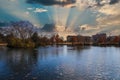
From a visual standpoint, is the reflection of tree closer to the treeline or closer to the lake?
the lake

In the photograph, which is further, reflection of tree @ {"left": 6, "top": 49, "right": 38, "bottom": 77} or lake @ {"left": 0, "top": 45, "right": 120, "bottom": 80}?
reflection of tree @ {"left": 6, "top": 49, "right": 38, "bottom": 77}

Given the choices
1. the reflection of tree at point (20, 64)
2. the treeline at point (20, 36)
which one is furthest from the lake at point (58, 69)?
the treeline at point (20, 36)

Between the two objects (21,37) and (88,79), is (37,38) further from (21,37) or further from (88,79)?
(88,79)

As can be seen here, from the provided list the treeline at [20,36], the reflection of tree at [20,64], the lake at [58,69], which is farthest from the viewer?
the treeline at [20,36]

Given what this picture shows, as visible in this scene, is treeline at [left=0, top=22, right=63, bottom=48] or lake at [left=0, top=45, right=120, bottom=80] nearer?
lake at [left=0, top=45, right=120, bottom=80]

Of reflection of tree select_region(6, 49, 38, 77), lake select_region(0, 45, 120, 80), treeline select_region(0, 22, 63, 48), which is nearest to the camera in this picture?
lake select_region(0, 45, 120, 80)

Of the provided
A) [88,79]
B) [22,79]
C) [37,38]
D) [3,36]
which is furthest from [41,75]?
[3,36]

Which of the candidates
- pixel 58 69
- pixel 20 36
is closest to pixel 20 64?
pixel 58 69

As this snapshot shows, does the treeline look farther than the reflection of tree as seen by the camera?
Yes

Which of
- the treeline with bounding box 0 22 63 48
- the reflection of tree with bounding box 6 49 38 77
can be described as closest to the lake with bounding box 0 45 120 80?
the reflection of tree with bounding box 6 49 38 77

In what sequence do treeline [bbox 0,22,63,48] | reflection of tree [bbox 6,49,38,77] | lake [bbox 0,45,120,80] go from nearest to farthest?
1. lake [bbox 0,45,120,80]
2. reflection of tree [bbox 6,49,38,77]
3. treeline [bbox 0,22,63,48]

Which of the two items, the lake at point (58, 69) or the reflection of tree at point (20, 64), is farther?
the reflection of tree at point (20, 64)

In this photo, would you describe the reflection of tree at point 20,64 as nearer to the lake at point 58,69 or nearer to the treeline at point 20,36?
the lake at point 58,69

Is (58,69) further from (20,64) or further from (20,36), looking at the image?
(20,36)
